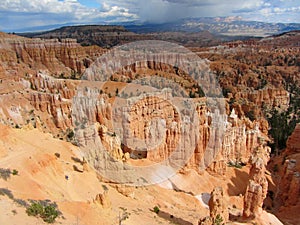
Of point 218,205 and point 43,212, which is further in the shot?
point 218,205

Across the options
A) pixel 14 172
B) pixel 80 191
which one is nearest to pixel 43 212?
pixel 14 172

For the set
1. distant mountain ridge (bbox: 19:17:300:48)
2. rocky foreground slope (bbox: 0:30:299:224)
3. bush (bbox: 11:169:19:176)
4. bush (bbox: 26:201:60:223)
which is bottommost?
distant mountain ridge (bbox: 19:17:300:48)

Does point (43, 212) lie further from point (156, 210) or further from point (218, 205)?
point (218, 205)

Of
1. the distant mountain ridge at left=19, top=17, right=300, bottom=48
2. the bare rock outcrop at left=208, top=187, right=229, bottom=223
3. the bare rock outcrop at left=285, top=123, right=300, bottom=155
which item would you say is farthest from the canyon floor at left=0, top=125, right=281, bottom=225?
the distant mountain ridge at left=19, top=17, right=300, bottom=48

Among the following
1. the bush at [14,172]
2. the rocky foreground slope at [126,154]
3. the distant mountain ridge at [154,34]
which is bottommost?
the distant mountain ridge at [154,34]

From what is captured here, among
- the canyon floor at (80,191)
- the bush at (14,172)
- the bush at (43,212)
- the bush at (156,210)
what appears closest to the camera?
the bush at (43,212)

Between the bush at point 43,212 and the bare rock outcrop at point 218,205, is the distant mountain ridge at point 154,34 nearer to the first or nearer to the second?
the bare rock outcrop at point 218,205

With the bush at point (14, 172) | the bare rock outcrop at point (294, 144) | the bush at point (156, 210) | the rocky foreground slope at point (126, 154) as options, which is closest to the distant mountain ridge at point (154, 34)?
the rocky foreground slope at point (126, 154)

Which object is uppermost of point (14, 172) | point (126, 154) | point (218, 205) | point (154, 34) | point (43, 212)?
point (43, 212)

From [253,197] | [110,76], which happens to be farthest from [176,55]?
[253,197]

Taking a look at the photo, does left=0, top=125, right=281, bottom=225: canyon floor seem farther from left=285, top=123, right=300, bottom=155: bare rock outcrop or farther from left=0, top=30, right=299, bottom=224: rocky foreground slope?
left=285, top=123, right=300, bottom=155: bare rock outcrop

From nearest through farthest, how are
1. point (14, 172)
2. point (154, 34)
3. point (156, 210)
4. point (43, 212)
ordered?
point (43, 212)
point (14, 172)
point (156, 210)
point (154, 34)

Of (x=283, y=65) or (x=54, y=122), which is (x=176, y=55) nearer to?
(x=283, y=65)
